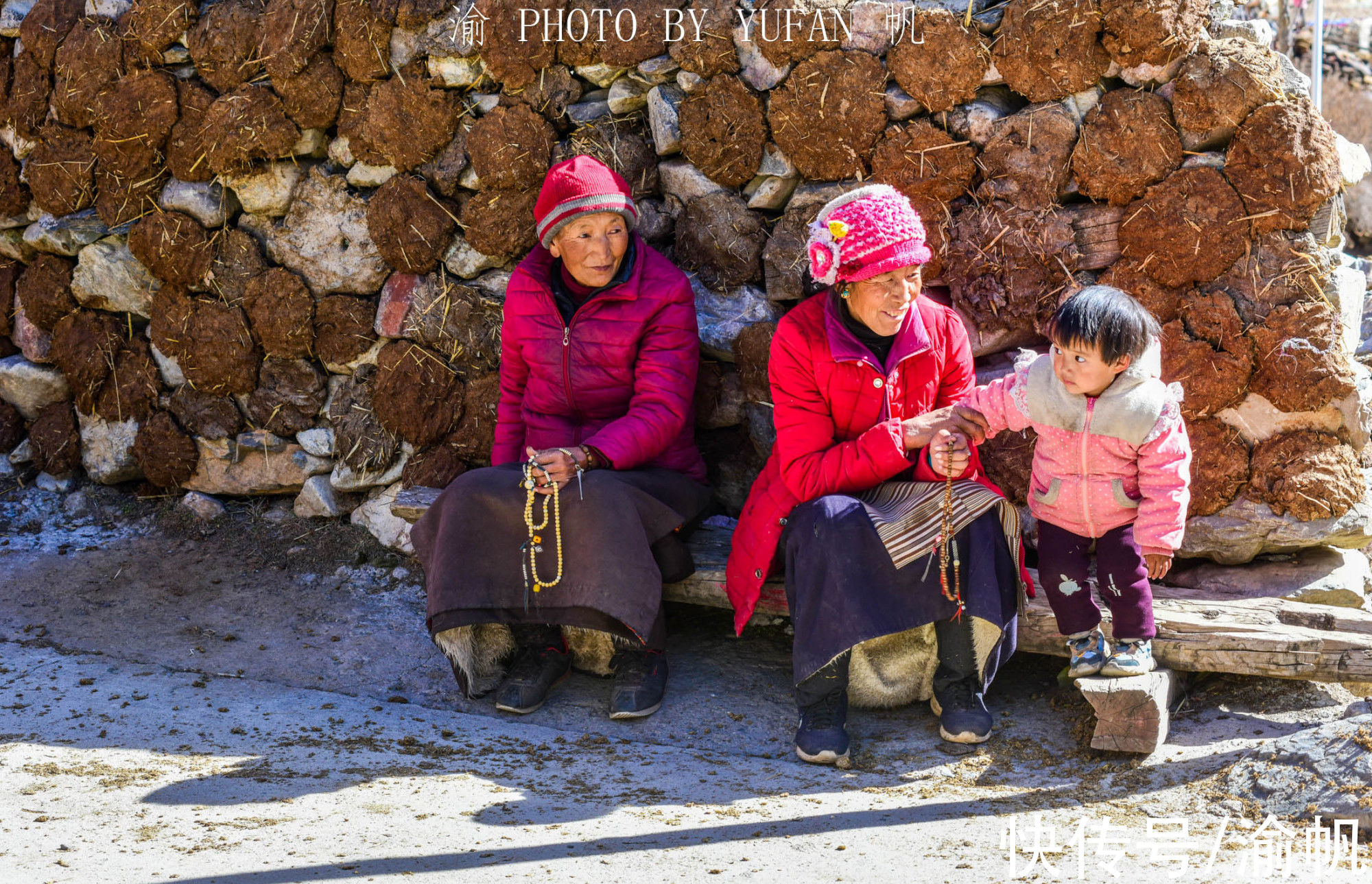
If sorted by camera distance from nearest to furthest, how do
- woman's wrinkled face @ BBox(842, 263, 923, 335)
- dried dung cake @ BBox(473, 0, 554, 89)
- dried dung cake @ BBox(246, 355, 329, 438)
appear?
woman's wrinkled face @ BBox(842, 263, 923, 335) < dried dung cake @ BBox(473, 0, 554, 89) < dried dung cake @ BBox(246, 355, 329, 438)

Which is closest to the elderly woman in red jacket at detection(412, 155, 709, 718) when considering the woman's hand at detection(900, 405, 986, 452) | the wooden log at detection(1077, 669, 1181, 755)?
the woman's hand at detection(900, 405, 986, 452)

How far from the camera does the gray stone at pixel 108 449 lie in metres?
5.12

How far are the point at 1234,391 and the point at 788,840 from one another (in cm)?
195

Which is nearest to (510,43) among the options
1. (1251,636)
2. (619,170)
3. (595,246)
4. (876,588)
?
(619,170)

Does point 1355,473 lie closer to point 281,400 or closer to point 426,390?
→ point 426,390

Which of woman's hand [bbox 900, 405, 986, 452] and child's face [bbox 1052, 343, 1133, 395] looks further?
woman's hand [bbox 900, 405, 986, 452]

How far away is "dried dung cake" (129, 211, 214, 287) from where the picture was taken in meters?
4.75

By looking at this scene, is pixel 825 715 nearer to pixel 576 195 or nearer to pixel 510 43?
pixel 576 195

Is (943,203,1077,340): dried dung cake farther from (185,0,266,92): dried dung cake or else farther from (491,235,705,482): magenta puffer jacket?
(185,0,266,92): dried dung cake

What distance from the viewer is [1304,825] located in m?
2.61

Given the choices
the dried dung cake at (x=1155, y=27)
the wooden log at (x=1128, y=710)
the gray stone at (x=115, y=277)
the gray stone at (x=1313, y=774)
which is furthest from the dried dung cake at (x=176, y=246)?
the gray stone at (x=1313, y=774)

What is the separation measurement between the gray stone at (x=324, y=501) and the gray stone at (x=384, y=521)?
0.06 meters

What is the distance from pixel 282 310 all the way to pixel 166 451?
89 centimetres

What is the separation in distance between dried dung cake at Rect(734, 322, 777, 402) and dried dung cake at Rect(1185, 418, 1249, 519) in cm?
137
